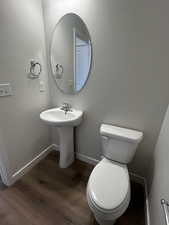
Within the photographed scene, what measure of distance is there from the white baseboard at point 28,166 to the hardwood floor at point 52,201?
0.06 m

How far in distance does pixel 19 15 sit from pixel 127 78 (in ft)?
4.18

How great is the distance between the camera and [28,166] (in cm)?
169

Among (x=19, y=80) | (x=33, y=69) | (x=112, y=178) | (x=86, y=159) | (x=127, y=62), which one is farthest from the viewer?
(x=86, y=159)

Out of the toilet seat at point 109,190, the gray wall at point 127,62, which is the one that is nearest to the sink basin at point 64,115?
the gray wall at point 127,62

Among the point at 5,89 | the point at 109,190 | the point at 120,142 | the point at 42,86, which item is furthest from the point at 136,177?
the point at 5,89

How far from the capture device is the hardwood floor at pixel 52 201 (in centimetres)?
119

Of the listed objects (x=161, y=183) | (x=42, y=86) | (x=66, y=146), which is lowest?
(x=66, y=146)

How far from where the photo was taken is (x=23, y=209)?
1259mm

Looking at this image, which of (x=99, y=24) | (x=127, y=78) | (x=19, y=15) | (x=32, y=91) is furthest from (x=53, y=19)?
(x=127, y=78)

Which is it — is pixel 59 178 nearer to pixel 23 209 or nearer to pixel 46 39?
pixel 23 209

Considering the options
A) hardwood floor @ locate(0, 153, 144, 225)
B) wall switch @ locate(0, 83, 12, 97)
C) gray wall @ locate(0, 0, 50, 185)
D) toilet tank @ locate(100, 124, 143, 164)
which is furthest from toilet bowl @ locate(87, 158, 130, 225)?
wall switch @ locate(0, 83, 12, 97)

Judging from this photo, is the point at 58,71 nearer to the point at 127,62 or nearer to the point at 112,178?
the point at 127,62

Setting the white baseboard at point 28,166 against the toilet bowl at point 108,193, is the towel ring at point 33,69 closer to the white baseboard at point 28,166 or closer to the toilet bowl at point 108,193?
the white baseboard at point 28,166

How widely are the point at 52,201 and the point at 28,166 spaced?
23.2 inches
